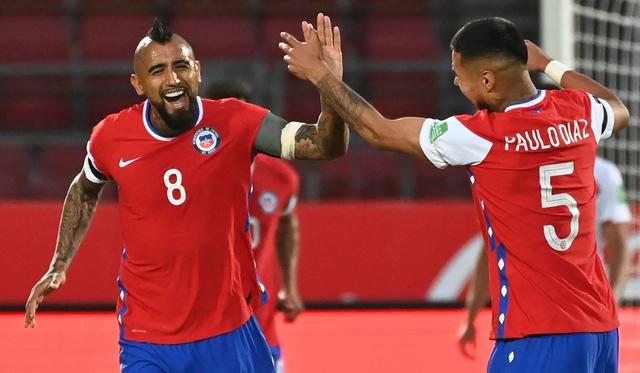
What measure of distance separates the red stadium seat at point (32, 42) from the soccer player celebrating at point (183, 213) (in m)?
10.8

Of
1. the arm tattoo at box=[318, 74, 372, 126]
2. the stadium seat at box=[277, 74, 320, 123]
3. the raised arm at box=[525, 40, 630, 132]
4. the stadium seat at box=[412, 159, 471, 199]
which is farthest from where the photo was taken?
the stadium seat at box=[277, 74, 320, 123]

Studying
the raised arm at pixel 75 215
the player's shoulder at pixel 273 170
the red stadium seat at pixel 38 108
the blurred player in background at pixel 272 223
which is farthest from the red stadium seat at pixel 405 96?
the raised arm at pixel 75 215

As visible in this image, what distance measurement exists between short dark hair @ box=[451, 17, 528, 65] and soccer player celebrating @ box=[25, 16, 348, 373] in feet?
2.11

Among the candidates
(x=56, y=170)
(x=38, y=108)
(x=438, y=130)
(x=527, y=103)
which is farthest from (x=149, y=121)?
(x=38, y=108)

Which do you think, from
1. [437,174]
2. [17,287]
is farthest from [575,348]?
[437,174]

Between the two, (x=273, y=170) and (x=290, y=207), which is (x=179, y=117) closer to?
(x=273, y=170)

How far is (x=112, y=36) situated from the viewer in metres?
14.9

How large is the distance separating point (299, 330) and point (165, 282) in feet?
17.0

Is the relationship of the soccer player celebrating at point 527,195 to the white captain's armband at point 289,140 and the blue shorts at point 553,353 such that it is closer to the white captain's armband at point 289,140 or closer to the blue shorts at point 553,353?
the blue shorts at point 553,353

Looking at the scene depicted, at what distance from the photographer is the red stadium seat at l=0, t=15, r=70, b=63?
14773 millimetres

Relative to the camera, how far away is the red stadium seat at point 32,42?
14773 millimetres

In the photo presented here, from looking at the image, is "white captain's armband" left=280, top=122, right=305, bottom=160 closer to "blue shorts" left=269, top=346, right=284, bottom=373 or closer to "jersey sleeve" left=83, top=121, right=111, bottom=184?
"jersey sleeve" left=83, top=121, right=111, bottom=184

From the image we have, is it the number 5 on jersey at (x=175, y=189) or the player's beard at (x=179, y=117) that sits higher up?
the player's beard at (x=179, y=117)

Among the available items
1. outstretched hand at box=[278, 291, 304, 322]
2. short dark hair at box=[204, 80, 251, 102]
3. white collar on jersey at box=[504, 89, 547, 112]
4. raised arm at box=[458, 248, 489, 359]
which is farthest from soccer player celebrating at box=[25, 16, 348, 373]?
outstretched hand at box=[278, 291, 304, 322]
